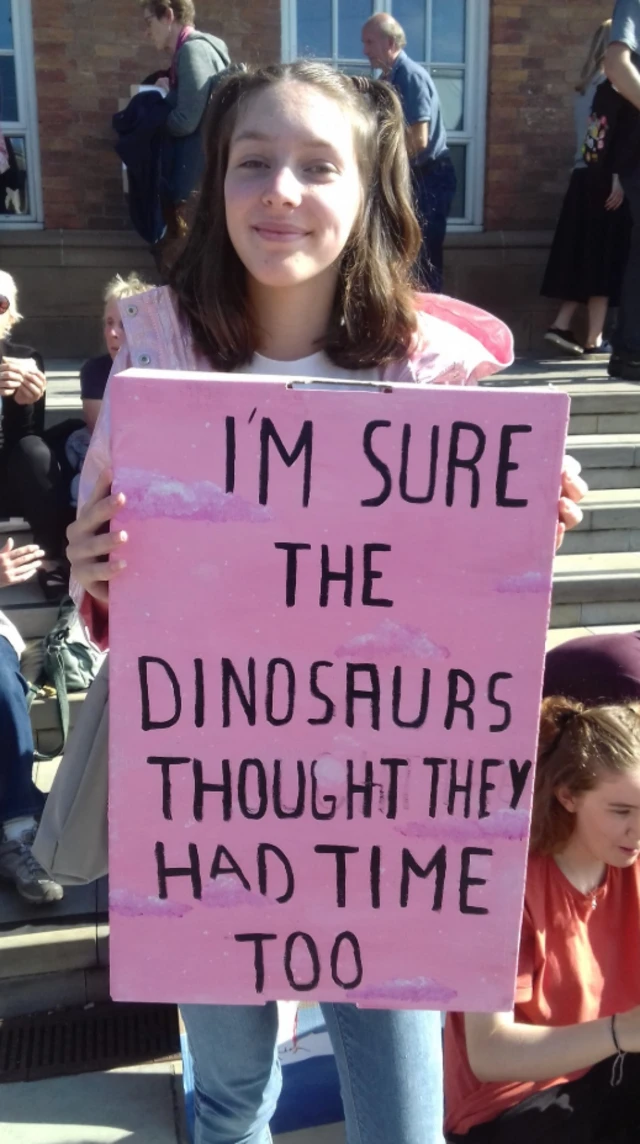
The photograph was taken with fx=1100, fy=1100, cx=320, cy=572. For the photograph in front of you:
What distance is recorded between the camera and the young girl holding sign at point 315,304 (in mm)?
1345

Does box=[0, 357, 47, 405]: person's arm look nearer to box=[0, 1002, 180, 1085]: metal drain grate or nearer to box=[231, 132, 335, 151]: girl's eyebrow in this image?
box=[0, 1002, 180, 1085]: metal drain grate

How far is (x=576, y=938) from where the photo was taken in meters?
1.84

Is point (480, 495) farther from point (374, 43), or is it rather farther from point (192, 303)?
point (374, 43)

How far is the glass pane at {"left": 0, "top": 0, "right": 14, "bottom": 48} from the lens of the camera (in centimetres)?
645

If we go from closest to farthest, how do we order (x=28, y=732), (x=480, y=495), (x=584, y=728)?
1. (x=480, y=495)
2. (x=584, y=728)
3. (x=28, y=732)

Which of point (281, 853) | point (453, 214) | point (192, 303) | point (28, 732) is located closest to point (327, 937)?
point (281, 853)

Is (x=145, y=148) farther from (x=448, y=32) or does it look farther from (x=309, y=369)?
(x=309, y=369)

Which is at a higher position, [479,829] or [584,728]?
[479,829]

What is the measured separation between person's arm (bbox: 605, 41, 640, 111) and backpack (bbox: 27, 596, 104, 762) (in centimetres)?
353

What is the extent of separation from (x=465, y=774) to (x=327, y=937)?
0.27m

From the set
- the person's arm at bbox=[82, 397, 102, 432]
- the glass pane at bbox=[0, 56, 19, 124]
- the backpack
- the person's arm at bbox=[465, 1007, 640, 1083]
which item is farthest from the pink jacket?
the glass pane at bbox=[0, 56, 19, 124]

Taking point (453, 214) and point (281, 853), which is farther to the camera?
point (453, 214)

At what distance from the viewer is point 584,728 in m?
1.83

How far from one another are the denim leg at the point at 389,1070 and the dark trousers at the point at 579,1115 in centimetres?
41
